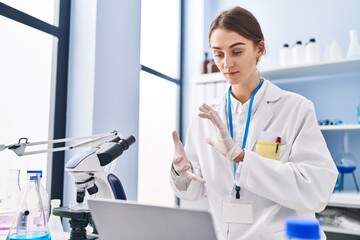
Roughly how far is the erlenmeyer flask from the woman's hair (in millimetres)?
808

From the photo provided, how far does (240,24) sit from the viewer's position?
46.8 inches

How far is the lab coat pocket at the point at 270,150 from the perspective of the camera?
1137 mm

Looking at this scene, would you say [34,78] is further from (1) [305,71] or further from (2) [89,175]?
(1) [305,71]

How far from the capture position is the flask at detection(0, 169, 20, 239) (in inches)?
42.0

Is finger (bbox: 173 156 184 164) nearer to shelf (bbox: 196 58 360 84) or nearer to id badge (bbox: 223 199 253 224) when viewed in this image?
id badge (bbox: 223 199 253 224)

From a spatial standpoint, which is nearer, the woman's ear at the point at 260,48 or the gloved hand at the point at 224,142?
the gloved hand at the point at 224,142

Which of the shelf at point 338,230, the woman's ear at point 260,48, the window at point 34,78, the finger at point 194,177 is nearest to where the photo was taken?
the finger at point 194,177

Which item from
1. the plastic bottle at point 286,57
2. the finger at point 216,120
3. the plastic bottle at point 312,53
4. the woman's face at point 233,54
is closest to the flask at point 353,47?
the plastic bottle at point 312,53

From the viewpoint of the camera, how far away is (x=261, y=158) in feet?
3.50

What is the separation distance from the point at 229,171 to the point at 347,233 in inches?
49.5

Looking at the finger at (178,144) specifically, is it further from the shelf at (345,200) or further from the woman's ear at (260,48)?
the shelf at (345,200)

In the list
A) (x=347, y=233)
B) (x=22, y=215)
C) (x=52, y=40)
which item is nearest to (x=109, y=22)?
(x=52, y=40)

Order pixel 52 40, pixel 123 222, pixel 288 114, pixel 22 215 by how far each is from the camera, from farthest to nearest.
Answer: pixel 52 40
pixel 288 114
pixel 22 215
pixel 123 222

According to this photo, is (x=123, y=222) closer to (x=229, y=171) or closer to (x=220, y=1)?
(x=229, y=171)
